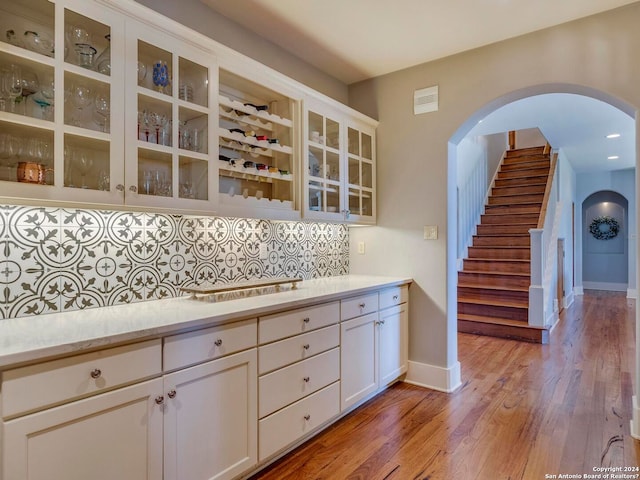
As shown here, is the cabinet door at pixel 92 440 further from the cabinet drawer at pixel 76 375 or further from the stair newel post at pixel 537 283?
the stair newel post at pixel 537 283

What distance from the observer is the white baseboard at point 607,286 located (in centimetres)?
862

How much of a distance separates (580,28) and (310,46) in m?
1.79

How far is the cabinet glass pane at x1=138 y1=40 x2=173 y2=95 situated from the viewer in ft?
5.91

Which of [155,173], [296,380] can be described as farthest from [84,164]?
[296,380]

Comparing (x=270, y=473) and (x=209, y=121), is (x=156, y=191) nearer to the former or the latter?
(x=209, y=121)

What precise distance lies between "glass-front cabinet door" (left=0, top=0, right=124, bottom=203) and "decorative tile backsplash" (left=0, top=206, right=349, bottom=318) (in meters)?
0.26

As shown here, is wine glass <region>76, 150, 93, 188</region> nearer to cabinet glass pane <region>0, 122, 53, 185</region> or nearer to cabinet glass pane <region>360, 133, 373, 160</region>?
cabinet glass pane <region>0, 122, 53, 185</region>

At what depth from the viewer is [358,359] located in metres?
2.58

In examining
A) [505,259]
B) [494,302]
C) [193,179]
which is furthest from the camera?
[505,259]

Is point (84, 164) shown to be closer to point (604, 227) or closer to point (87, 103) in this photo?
point (87, 103)

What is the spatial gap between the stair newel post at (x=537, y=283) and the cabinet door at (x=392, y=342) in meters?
2.38

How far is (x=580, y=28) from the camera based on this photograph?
2.50 m

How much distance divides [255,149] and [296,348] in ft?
4.03

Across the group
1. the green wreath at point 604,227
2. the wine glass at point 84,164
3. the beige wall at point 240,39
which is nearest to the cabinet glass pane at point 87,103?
the wine glass at point 84,164
